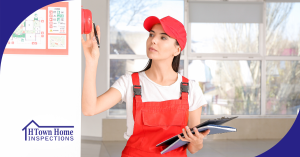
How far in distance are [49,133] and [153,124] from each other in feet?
1.80

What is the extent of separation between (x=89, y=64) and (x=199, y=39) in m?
4.22

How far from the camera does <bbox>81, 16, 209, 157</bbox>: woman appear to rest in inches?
52.1

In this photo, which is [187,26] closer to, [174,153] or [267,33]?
[267,33]

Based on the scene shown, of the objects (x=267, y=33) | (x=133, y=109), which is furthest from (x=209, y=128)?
(x=267, y=33)

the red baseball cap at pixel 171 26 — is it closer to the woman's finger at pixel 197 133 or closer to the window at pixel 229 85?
the woman's finger at pixel 197 133

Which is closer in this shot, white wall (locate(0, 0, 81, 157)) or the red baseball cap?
white wall (locate(0, 0, 81, 157))

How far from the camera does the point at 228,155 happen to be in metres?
3.88

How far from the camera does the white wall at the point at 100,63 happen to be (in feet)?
15.7

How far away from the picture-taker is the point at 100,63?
191 inches

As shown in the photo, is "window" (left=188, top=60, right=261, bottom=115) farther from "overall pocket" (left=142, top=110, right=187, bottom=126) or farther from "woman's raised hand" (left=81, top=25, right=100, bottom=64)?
"woman's raised hand" (left=81, top=25, right=100, bottom=64)

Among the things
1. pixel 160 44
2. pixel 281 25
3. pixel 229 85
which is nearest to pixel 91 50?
pixel 160 44

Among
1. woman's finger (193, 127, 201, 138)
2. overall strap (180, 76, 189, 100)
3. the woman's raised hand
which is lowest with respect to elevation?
woman's finger (193, 127, 201, 138)

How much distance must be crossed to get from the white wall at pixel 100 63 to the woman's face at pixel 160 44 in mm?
3493

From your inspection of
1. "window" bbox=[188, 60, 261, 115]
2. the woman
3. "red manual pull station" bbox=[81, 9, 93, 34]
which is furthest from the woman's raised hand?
"window" bbox=[188, 60, 261, 115]
